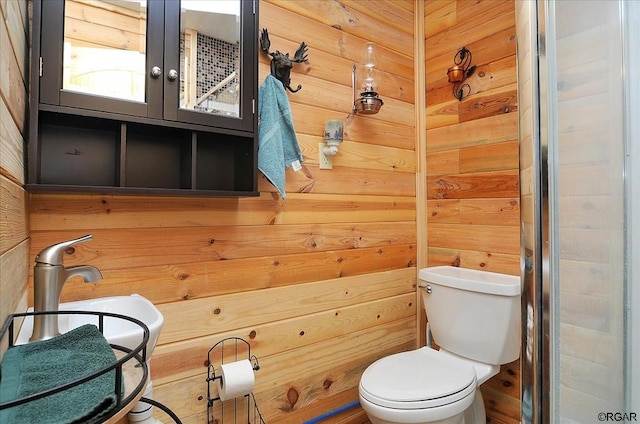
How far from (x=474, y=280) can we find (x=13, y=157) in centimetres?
175

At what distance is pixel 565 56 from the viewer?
30.1 inches

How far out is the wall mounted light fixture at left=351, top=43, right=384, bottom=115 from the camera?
179 centimetres

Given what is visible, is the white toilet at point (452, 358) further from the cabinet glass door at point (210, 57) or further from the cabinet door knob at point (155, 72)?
the cabinet door knob at point (155, 72)

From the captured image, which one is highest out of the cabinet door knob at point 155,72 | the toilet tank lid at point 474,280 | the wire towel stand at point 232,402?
the cabinet door knob at point 155,72

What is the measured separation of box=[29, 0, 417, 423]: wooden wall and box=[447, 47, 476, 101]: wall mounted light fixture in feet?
0.84

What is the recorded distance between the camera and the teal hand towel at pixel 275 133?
1431 mm

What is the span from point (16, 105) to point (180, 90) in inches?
18.1

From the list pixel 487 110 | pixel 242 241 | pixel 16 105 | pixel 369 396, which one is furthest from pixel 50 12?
pixel 487 110

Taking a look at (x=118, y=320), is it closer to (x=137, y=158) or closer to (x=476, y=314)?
(x=137, y=158)

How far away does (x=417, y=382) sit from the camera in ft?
4.59

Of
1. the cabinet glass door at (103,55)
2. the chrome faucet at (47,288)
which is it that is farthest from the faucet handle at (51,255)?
the cabinet glass door at (103,55)

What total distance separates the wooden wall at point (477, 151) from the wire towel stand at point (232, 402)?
46.5 inches

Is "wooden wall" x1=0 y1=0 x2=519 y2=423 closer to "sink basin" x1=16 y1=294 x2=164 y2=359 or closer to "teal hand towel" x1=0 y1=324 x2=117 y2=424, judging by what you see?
"sink basin" x1=16 y1=294 x2=164 y2=359

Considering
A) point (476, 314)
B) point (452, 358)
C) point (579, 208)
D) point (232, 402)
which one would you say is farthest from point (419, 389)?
point (579, 208)
